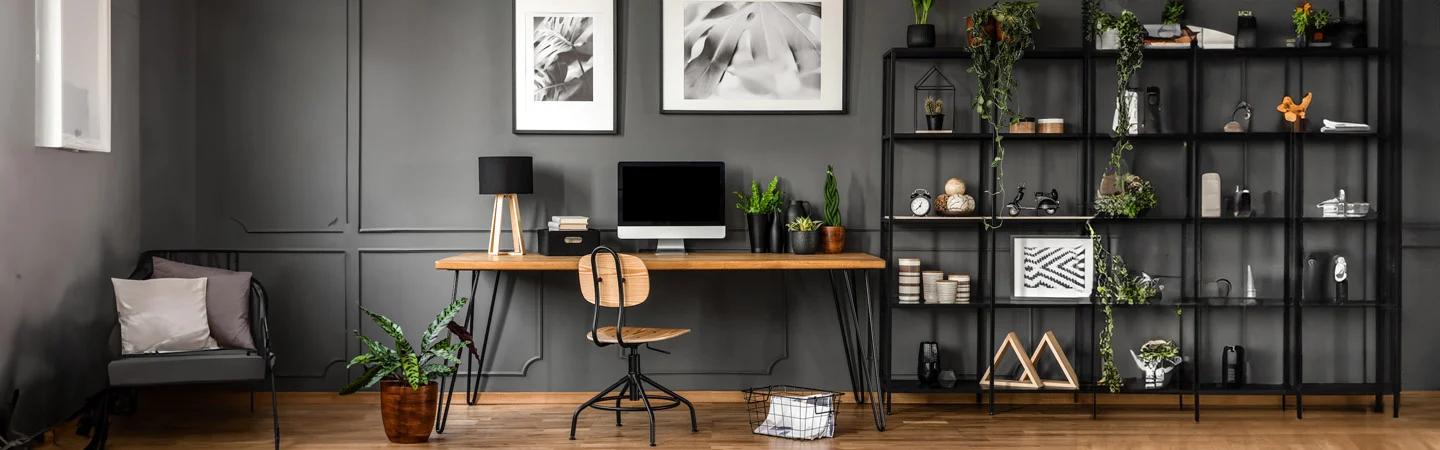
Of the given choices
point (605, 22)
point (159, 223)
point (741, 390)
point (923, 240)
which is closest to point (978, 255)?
point (923, 240)

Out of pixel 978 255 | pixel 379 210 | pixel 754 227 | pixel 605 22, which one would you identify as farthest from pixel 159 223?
pixel 978 255

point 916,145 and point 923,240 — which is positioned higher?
point 916,145

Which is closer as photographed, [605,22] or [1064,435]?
[1064,435]

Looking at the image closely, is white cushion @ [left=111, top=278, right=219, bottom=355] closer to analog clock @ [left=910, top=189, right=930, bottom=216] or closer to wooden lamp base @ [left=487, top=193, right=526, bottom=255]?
wooden lamp base @ [left=487, top=193, right=526, bottom=255]

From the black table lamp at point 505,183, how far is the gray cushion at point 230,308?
3.52 ft

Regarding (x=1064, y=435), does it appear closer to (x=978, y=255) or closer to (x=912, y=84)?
(x=978, y=255)

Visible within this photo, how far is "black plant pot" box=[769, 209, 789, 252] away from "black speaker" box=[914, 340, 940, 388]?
88 cm

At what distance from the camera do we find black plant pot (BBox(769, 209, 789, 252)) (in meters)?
4.51

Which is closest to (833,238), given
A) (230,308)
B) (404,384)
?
(404,384)

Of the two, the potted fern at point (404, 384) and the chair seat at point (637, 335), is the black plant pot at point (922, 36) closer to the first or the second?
the chair seat at point (637, 335)

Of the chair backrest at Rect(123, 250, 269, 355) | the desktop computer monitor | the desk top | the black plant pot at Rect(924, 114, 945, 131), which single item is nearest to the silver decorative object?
the black plant pot at Rect(924, 114, 945, 131)

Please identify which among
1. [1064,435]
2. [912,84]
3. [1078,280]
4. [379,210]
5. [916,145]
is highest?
[912,84]

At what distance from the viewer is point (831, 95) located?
463 cm

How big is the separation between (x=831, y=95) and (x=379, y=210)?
2385 millimetres
